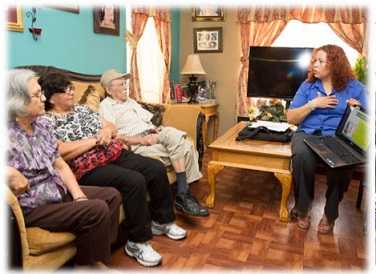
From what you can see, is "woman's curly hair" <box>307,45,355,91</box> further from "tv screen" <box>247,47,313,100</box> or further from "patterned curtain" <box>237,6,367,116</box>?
"patterned curtain" <box>237,6,367,116</box>

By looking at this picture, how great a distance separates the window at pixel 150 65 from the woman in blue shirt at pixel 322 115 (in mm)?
1826

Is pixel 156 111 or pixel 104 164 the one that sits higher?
pixel 156 111

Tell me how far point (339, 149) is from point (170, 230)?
42.7 inches

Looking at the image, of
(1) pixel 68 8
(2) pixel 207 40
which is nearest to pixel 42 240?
(1) pixel 68 8

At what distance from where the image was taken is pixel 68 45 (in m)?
2.57

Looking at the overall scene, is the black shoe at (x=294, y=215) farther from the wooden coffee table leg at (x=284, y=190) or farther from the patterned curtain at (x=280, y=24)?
the patterned curtain at (x=280, y=24)

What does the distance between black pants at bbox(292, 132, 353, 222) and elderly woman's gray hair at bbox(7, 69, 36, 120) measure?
4.97 ft

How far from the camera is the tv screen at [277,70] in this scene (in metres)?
3.62

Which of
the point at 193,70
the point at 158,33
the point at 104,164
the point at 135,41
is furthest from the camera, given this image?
the point at 193,70

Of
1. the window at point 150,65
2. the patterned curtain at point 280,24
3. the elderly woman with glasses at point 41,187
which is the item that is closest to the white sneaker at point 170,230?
the elderly woman with glasses at point 41,187

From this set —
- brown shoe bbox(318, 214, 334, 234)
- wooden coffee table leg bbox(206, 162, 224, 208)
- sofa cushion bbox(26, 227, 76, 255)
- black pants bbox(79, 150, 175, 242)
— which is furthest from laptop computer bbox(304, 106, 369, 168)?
sofa cushion bbox(26, 227, 76, 255)

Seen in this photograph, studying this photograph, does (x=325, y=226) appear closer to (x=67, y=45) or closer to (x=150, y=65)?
(x=67, y=45)

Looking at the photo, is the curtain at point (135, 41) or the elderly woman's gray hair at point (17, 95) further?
the curtain at point (135, 41)

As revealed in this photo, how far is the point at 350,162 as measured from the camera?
195 cm
